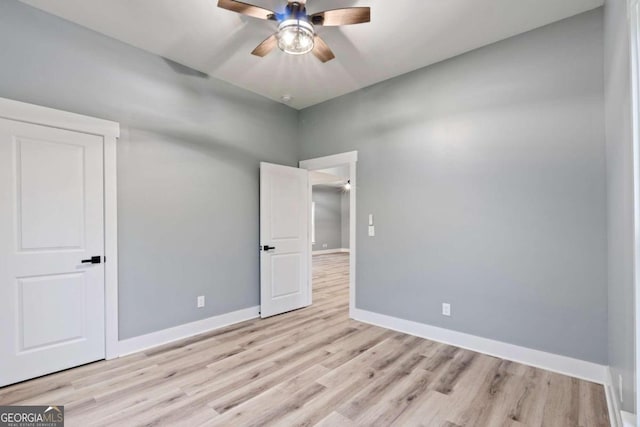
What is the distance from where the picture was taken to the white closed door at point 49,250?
2.32 m

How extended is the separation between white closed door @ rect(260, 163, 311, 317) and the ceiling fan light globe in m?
1.83

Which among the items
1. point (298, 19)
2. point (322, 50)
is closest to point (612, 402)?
point (322, 50)

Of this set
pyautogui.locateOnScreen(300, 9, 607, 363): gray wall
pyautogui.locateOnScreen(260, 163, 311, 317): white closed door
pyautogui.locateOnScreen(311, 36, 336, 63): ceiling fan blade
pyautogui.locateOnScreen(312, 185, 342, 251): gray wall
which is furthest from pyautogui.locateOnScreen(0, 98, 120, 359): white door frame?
pyautogui.locateOnScreen(312, 185, 342, 251): gray wall

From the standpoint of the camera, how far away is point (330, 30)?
2.72 metres

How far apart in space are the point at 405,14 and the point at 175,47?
2219 mm

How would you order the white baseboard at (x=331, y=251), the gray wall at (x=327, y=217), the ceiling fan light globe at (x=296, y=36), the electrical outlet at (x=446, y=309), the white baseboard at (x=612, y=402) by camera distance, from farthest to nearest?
the gray wall at (x=327, y=217) → the white baseboard at (x=331, y=251) → the electrical outlet at (x=446, y=309) → the ceiling fan light globe at (x=296, y=36) → the white baseboard at (x=612, y=402)

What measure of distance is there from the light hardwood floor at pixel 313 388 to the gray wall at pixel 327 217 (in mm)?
8649

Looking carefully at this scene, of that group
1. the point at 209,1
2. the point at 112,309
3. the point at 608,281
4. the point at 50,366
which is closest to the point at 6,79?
the point at 209,1

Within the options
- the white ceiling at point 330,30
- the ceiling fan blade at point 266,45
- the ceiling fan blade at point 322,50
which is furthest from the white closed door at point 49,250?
the ceiling fan blade at point 322,50

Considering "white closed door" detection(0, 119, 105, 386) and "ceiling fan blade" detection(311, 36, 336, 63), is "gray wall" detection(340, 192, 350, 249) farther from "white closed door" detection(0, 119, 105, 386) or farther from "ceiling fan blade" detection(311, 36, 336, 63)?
"white closed door" detection(0, 119, 105, 386)

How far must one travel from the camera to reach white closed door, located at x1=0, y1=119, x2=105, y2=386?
2.32 meters

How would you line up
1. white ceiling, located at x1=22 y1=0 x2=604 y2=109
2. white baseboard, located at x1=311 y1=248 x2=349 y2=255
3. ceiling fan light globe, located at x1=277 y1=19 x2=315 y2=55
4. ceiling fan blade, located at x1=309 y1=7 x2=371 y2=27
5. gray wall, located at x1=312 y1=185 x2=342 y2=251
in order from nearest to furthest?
ceiling fan blade, located at x1=309 y1=7 x2=371 y2=27 → ceiling fan light globe, located at x1=277 y1=19 x2=315 y2=55 → white ceiling, located at x1=22 y1=0 x2=604 y2=109 → white baseboard, located at x1=311 y1=248 x2=349 y2=255 → gray wall, located at x1=312 y1=185 x2=342 y2=251

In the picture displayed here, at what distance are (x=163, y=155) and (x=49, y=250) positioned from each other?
1290 millimetres

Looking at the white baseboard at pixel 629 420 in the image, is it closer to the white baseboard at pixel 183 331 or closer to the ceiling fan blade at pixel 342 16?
the ceiling fan blade at pixel 342 16
